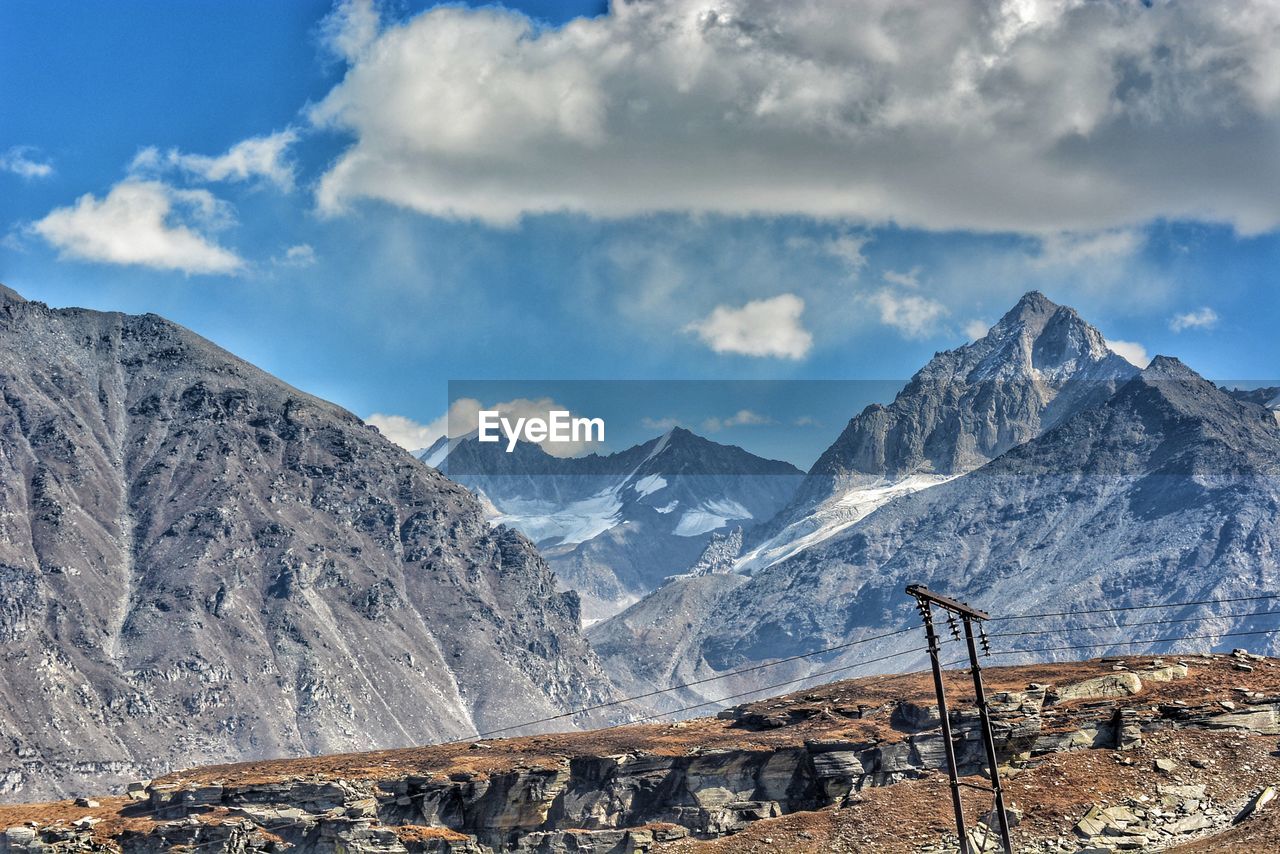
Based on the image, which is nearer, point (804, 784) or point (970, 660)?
point (970, 660)

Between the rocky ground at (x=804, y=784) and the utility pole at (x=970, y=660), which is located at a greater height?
the utility pole at (x=970, y=660)

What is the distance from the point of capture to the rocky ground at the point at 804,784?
11956 centimetres

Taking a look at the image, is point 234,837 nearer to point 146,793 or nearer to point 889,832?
point 146,793

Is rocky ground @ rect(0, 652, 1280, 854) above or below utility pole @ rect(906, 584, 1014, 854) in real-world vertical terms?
below

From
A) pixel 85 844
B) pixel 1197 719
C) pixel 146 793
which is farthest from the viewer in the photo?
pixel 146 793

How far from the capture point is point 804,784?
160 m

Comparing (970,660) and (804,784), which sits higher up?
(970,660)

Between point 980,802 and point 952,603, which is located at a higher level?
point 952,603

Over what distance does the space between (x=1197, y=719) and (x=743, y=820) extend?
4178 cm

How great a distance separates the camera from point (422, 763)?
174m

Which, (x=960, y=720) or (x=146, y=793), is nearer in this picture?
(x=960, y=720)

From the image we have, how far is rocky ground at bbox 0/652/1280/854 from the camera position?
120 meters

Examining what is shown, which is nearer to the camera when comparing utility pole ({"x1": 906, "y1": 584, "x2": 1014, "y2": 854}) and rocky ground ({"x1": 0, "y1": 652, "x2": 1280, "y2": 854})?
utility pole ({"x1": 906, "y1": 584, "x2": 1014, "y2": 854})

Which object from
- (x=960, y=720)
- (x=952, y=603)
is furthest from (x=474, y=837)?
(x=952, y=603)
